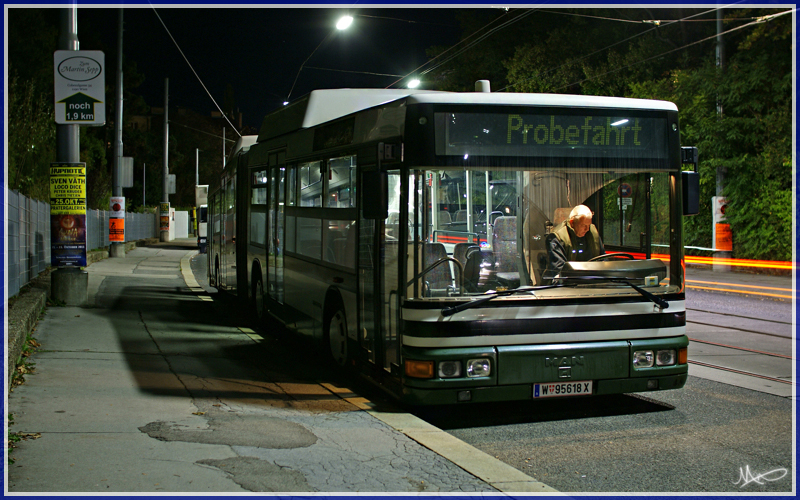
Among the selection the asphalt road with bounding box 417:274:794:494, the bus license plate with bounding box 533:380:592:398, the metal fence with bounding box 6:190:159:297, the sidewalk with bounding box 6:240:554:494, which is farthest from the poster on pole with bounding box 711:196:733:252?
the bus license plate with bounding box 533:380:592:398

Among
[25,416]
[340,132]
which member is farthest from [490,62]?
[25,416]

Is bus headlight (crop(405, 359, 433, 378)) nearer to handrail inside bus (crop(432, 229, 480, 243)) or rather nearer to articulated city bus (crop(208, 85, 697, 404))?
articulated city bus (crop(208, 85, 697, 404))

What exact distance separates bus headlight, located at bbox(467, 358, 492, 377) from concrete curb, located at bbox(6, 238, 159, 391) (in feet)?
12.2

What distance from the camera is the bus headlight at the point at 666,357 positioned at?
660cm

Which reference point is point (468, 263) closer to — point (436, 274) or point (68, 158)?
point (436, 274)

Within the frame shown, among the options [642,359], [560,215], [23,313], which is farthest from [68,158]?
[642,359]

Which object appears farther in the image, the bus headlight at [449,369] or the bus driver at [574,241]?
the bus driver at [574,241]

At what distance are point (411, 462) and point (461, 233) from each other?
1872 millimetres

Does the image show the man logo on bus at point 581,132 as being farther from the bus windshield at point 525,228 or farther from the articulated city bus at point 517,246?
the bus windshield at point 525,228

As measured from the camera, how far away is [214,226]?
18281mm

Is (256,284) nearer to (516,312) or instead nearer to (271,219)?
(271,219)

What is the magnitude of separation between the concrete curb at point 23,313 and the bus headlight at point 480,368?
3729mm

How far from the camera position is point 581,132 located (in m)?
6.49

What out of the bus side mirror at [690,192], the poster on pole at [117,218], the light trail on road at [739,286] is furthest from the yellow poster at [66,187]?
the poster on pole at [117,218]
